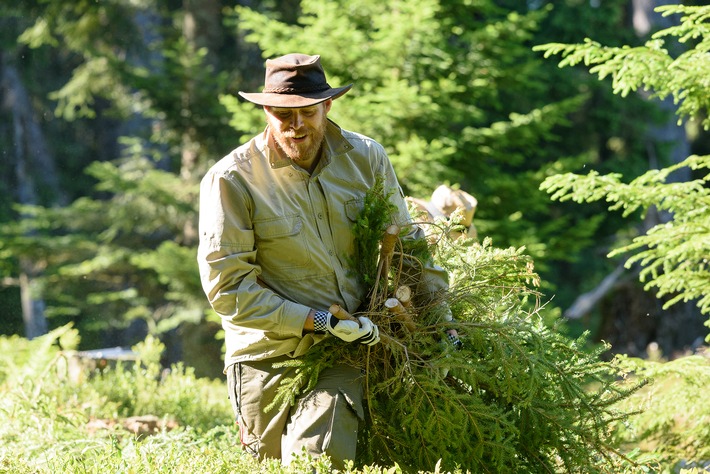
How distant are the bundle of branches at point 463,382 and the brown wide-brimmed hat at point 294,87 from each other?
0.56m

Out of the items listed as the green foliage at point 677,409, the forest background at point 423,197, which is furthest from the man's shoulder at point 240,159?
the green foliage at point 677,409

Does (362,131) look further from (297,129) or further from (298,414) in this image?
(298,414)

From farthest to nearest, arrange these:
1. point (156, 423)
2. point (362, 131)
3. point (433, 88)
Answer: point (433, 88) → point (362, 131) → point (156, 423)

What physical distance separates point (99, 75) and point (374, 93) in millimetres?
10613

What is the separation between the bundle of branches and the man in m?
0.13

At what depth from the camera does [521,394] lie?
17.1 feet

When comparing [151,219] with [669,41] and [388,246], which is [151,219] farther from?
[388,246]

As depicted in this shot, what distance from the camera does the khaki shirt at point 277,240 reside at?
15.6 ft

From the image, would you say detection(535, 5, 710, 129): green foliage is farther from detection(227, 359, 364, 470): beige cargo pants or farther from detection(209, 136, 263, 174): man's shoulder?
detection(227, 359, 364, 470): beige cargo pants

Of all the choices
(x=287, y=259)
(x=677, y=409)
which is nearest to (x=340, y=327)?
(x=287, y=259)

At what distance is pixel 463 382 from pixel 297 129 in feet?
4.99

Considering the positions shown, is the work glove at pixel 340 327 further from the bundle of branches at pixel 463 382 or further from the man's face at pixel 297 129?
the man's face at pixel 297 129

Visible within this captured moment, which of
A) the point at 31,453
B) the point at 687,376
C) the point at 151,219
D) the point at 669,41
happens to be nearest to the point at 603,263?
the point at 669,41

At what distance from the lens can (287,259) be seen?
16.3 ft
